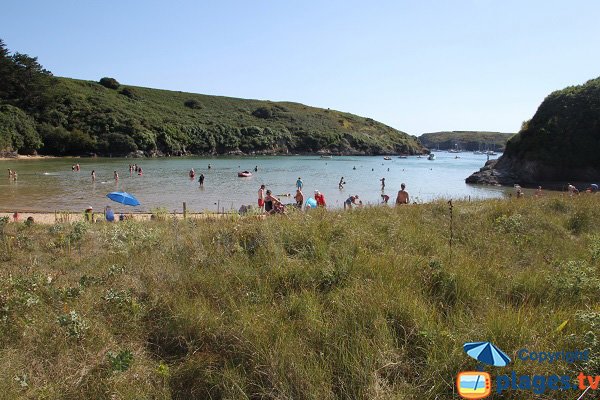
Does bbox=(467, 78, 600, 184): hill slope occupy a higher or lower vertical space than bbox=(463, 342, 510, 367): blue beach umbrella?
higher

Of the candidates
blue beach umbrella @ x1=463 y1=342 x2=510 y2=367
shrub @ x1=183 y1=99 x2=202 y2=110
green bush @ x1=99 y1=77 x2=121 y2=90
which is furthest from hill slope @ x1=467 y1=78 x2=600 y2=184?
green bush @ x1=99 y1=77 x2=121 y2=90

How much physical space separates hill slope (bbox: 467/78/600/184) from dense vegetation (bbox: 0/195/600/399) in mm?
48828

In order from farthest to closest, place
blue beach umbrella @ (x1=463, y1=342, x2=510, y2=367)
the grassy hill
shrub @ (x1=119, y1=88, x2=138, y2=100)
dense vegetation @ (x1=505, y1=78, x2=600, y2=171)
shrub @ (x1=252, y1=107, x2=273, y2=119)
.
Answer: shrub @ (x1=252, y1=107, x2=273, y2=119), shrub @ (x1=119, y1=88, x2=138, y2=100), the grassy hill, dense vegetation @ (x1=505, y1=78, x2=600, y2=171), blue beach umbrella @ (x1=463, y1=342, x2=510, y2=367)

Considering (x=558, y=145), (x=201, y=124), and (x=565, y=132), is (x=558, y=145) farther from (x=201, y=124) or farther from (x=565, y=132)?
(x=201, y=124)

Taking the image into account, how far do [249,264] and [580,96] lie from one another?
6144 cm

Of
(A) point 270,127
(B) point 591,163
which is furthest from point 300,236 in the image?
(A) point 270,127

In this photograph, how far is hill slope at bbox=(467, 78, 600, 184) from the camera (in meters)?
47.1

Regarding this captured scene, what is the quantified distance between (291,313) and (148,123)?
10295cm

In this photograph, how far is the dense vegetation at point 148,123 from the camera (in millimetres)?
78125

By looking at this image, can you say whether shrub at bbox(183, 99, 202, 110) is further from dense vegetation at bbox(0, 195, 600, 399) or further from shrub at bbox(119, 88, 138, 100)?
dense vegetation at bbox(0, 195, 600, 399)

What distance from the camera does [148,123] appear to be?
319 feet

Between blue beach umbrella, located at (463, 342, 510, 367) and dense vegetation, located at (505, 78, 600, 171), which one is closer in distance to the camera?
blue beach umbrella, located at (463, 342, 510, 367)

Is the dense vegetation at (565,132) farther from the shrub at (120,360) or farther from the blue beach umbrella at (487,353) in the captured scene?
the shrub at (120,360)

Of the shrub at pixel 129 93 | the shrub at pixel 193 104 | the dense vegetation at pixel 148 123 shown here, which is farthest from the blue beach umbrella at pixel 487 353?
the shrub at pixel 193 104
